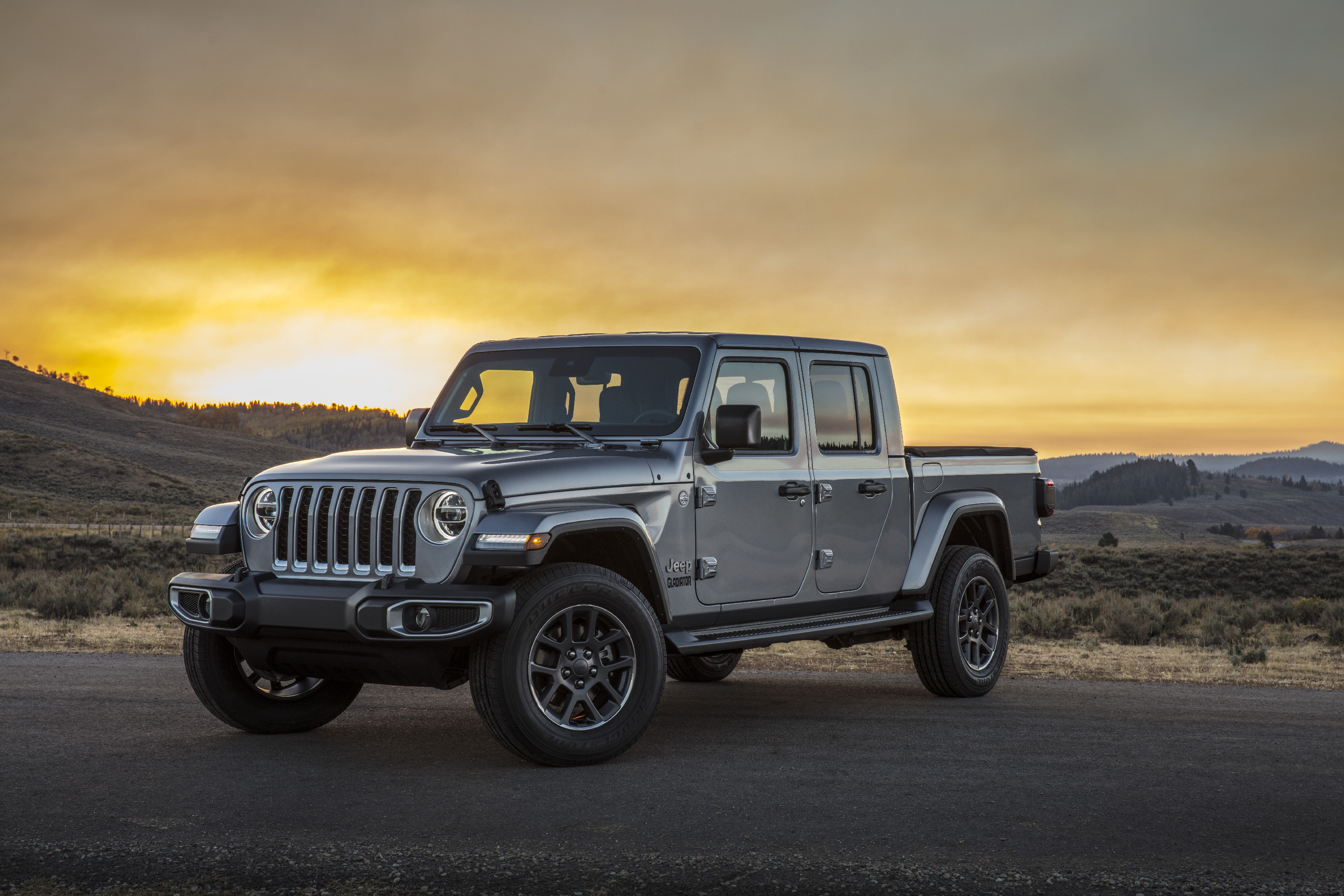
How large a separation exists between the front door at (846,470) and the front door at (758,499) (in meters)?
0.17

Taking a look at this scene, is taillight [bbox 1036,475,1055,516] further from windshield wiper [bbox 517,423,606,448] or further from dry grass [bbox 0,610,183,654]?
dry grass [bbox 0,610,183,654]

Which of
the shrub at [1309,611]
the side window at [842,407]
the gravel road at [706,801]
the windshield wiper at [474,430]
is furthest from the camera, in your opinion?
the shrub at [1309,611]

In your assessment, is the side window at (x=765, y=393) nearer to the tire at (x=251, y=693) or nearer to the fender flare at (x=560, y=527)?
the fender flare at (x=560, y=527)

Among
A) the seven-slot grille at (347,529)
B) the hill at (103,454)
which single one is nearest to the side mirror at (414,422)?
the seven-slot grille at (347,529)

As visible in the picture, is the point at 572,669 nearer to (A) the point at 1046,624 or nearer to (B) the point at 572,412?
(B) the point at 572,412

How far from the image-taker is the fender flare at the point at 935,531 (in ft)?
28.7

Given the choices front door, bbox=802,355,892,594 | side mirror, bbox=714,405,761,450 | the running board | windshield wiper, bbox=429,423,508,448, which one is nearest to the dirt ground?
the running board

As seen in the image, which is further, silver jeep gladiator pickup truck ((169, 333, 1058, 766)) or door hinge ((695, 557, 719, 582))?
door hinge ((695, 557, 719, 582))

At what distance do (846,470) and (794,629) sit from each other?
1257 millimetres

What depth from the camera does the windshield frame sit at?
7328 mm

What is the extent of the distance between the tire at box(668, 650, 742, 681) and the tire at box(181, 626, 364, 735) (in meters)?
2.99

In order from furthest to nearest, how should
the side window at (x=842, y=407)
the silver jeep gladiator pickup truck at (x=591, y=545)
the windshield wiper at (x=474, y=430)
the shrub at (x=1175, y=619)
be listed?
the shrub at (x=1175, y=619)
the side window at (x=842, y=407)
the windshield wiper at (x=474, y=430)
the silver jeep gladiator pickup truck at (x=591, y=545)

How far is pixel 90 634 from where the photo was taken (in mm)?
14227

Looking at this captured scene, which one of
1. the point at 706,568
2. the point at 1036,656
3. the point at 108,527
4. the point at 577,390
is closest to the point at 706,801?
the point at 706,568
